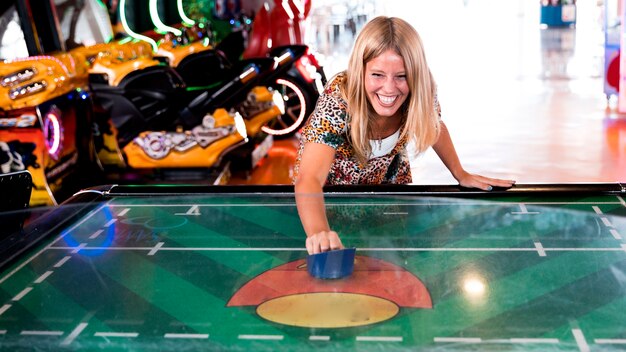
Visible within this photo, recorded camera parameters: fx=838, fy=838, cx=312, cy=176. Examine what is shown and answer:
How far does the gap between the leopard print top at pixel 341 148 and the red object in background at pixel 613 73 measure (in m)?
5.15

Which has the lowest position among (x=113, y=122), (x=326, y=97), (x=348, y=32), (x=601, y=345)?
(x=348, y=32)

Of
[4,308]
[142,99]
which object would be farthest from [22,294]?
[142,99]

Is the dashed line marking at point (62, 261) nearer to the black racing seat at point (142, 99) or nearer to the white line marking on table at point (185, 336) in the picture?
the white line marking on table at point (185, 336)

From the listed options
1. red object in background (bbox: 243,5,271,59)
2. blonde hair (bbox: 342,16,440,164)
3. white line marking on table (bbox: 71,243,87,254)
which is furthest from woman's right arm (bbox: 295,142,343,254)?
red object in background (bbox: 243,5,271,59)

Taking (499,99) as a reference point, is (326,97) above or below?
above

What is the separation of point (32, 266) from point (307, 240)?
542mm

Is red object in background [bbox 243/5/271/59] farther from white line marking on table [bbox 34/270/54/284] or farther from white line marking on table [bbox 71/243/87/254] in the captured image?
white line marking on table [bbox 34/270/54/284]

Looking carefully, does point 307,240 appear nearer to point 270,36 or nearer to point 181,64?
point 181,64

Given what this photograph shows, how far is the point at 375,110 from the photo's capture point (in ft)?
7.36

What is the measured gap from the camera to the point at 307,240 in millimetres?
1689

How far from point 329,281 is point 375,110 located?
82cm

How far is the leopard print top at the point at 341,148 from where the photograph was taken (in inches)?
89.1

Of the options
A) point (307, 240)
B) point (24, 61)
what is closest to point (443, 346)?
point (307, 240)

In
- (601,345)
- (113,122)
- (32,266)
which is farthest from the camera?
(113,122)
